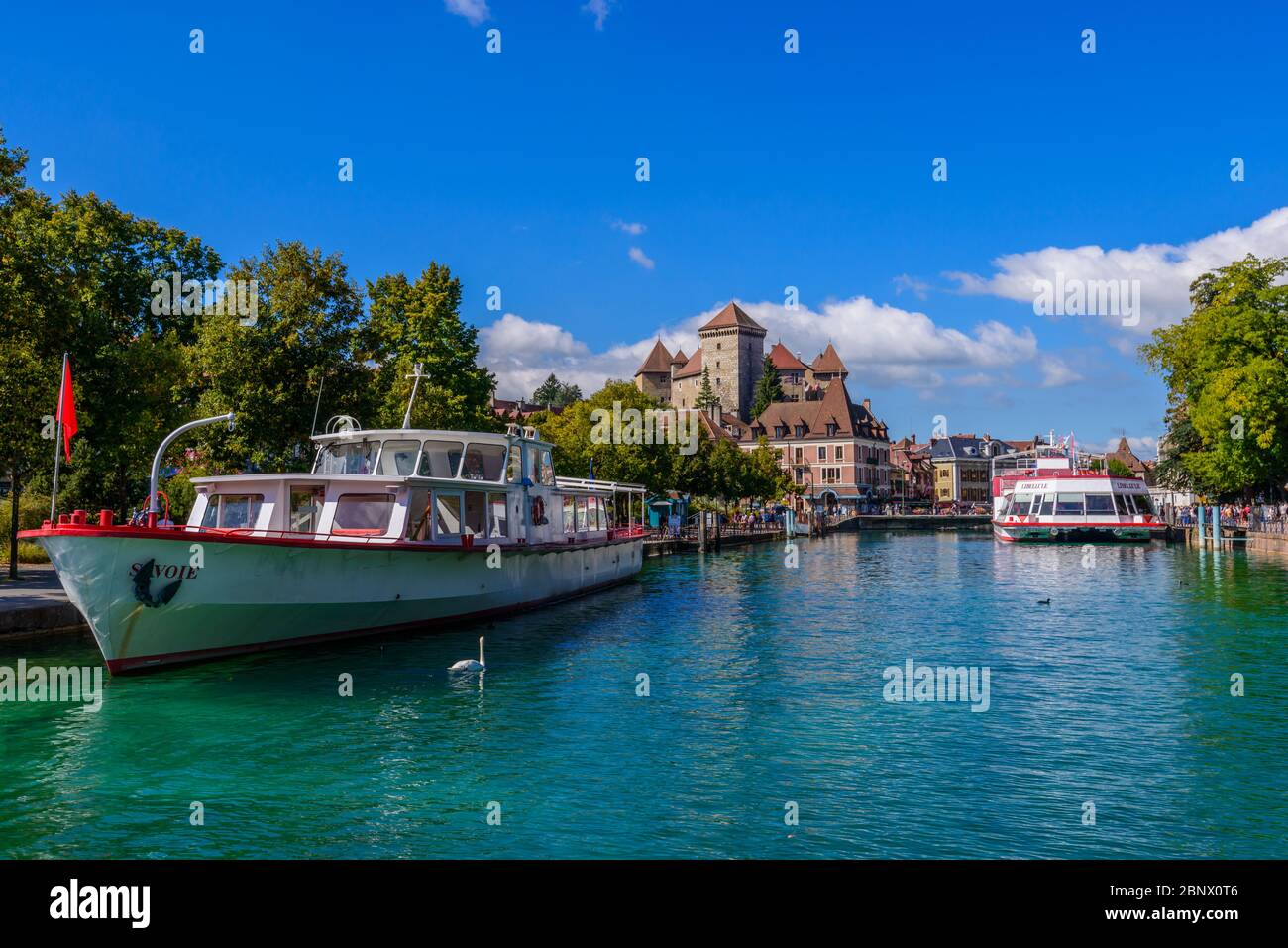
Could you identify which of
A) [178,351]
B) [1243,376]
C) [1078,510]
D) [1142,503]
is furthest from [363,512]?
[1142,503]

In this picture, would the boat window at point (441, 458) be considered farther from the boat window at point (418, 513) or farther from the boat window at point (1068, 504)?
the boat window at point (1068, 504)

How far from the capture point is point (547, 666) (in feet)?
71.7

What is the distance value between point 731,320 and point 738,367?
8.97 m

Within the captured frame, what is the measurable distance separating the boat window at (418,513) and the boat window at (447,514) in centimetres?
24

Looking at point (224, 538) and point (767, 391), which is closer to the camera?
point (224, 538)

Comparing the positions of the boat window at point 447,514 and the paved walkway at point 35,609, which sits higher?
the boat window at point 447,514

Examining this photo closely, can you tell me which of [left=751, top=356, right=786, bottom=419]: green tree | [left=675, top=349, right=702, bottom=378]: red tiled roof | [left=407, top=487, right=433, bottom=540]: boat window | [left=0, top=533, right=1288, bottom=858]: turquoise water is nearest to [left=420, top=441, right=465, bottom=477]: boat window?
[left=407, top=487, right=433, bottom=540]: boat window

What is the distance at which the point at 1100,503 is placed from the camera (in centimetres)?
7838

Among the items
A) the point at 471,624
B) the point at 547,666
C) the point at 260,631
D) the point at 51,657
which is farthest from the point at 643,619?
the point at 51,657

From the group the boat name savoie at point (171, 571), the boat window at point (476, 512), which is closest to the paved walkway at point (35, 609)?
the boat name savoie at point (171, 571)

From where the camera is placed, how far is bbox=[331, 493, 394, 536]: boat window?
81.6ft

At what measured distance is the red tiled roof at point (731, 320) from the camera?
580 ft

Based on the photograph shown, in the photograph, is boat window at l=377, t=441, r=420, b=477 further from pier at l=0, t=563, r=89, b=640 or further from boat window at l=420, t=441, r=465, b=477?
pier at l=0, t=563, r=89, b=640

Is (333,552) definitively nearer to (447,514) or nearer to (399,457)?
(447,514)
